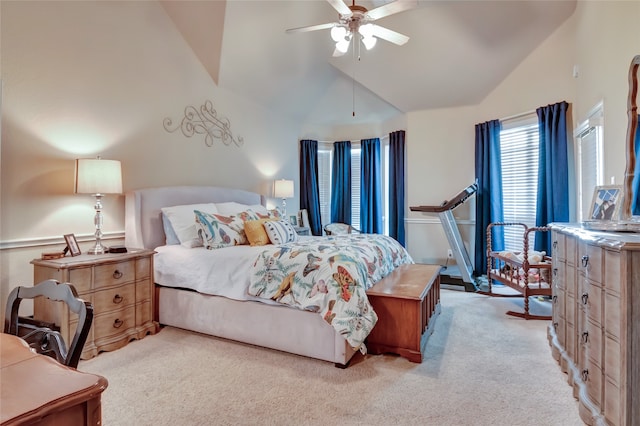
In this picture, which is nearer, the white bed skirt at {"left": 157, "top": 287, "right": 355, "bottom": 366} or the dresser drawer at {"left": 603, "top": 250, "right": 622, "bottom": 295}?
the dresser drawer at {"left": 603, "top": 250, "right": 622, "bottom": 295}

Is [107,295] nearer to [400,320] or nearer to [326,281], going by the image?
[326,281]

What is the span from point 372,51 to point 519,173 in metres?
2.70

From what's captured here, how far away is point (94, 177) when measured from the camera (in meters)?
2.78

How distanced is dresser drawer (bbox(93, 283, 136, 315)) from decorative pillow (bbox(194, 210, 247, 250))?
0.71 metres

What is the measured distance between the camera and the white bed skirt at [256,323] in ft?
8.06

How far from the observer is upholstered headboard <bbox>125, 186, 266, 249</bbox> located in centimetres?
334

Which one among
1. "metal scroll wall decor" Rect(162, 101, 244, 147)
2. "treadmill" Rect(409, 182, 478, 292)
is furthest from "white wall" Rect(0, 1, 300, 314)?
"treadmill" Rect(409, 182, 478, 292)

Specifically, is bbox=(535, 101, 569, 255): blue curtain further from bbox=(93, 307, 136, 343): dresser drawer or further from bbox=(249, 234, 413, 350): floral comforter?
bbox=(93, 307, 136, 343): dresser drawer

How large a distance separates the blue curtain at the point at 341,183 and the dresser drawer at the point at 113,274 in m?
4.12

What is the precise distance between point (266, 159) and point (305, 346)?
352 cm

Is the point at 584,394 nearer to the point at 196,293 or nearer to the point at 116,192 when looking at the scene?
the point at 196,293

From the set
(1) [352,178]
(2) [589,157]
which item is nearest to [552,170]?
(2) [589,157]

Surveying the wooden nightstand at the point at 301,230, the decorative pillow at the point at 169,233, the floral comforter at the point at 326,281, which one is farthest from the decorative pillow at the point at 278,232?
the wooden nightstand at the point at 301,230

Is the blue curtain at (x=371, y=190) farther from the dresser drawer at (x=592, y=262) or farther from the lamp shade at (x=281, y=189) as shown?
the dresser drawer at (x=592, y=262)
